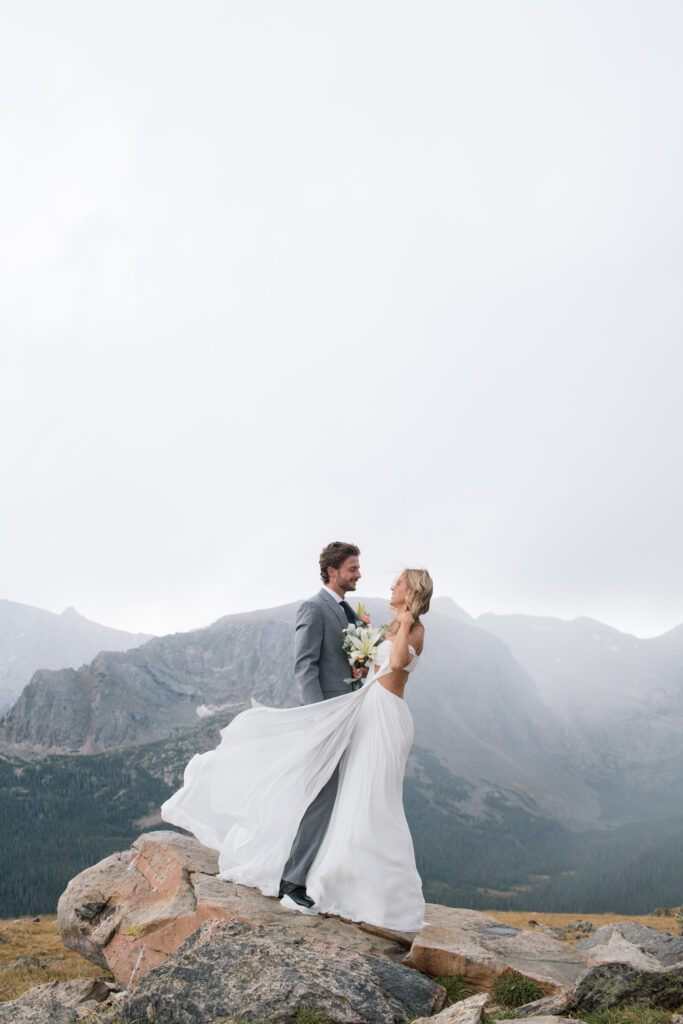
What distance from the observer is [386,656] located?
877cm

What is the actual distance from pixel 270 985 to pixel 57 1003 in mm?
3302

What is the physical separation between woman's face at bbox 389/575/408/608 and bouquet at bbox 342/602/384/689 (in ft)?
1.86

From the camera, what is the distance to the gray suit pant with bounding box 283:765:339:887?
27.3 ft

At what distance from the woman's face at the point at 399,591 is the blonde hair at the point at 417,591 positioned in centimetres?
5

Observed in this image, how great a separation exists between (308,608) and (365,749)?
209 cm

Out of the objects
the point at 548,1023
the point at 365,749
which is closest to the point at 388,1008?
the point at 548,1023

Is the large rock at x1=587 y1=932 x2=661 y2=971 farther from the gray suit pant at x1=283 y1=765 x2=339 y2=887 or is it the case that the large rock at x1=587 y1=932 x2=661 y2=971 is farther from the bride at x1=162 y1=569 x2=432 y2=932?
the gray suit pant at x1=283 y1=765 x2=339 y2=887

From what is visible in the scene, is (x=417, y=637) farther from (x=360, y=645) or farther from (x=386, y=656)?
(x=360, y=645)

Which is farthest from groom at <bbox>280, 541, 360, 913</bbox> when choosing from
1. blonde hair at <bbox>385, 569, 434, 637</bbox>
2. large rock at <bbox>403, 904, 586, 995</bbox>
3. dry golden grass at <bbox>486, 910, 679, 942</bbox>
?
dry golden grass at <bbox>486, 910, 679, 942</bbox>

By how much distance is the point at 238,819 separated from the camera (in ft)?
29.7

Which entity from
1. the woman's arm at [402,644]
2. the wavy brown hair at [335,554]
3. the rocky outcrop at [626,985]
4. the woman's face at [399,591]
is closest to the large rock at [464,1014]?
the rocky outcrop at [626,985]

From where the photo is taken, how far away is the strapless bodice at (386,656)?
28.5 ft

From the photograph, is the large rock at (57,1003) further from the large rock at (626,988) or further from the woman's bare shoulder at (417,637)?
the woman's bare shoulder at (417,637)


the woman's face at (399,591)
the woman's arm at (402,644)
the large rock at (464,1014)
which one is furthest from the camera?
the woman's face at (399,591)
